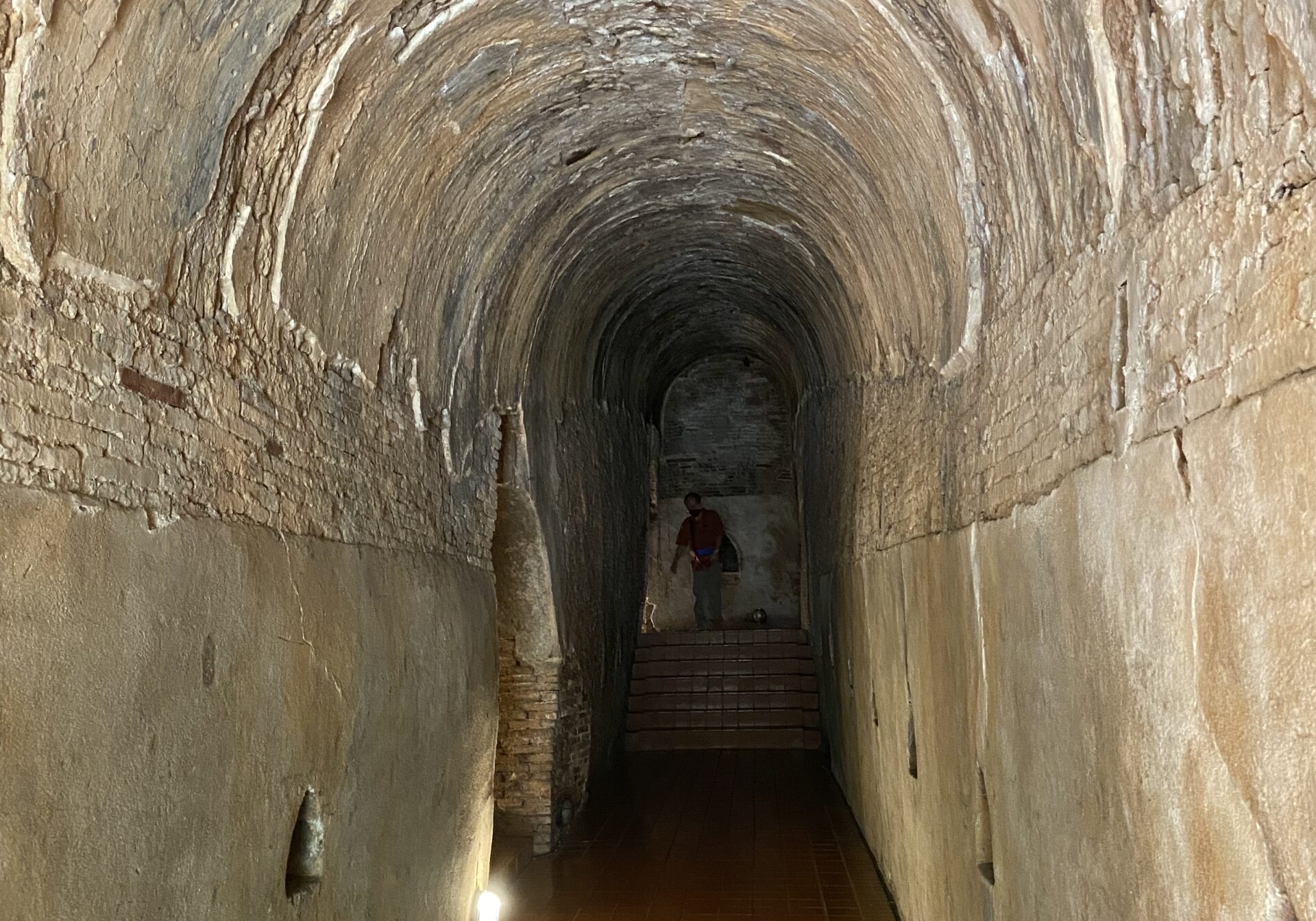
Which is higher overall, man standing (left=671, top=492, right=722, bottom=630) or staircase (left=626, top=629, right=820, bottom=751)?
man standing (left=671, top=492, right=722, bottom=630)

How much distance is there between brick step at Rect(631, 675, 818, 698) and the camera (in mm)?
11406

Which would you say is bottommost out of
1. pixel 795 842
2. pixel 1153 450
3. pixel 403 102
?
pixel 795 842

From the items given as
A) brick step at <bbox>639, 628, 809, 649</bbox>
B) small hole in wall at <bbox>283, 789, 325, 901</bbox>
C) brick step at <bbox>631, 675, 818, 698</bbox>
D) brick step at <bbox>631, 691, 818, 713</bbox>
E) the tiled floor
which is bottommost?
the tiled floor

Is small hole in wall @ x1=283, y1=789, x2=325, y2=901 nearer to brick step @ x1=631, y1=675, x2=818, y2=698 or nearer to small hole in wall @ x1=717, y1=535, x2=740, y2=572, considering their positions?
brick step @ x1=631, y1=675, x2=818, y2=698

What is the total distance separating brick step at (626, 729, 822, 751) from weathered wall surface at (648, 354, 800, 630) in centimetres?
347

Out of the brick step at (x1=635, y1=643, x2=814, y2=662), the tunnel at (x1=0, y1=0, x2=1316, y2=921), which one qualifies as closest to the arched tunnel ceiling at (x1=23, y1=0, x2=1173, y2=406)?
the tunnel at (x1=0, y1=0, x2=1316, y2=921)

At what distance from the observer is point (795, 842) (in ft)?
24.1

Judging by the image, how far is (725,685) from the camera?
11555mm

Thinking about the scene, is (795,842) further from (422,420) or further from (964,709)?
(422,420)

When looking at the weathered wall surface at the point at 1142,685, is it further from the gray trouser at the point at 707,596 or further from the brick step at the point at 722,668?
the gray trouser at the point at 707,596

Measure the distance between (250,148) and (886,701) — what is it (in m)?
4.37

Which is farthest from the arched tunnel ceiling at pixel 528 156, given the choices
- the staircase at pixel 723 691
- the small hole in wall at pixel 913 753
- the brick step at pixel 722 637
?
the brick step at pixel 722 637

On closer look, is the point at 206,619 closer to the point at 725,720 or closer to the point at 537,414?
the point at 537,414

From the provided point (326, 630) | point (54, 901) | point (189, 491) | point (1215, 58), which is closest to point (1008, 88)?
point (1215, 58)
